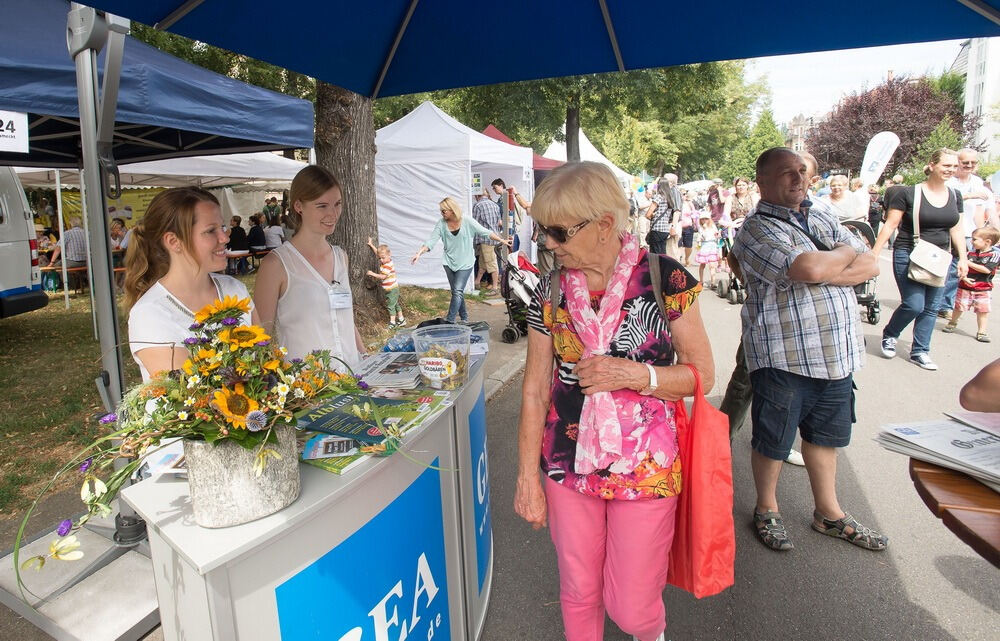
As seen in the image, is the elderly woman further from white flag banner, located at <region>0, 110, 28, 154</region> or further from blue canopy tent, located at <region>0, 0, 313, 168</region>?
white flag banner, located at <region>0, 110, 28, 154</region>

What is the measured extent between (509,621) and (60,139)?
474 centimetres

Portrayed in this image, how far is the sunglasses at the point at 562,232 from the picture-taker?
1768 mm

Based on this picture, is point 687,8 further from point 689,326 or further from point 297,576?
point 297,576

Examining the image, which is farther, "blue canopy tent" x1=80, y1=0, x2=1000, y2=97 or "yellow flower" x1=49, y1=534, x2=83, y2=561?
"blue canopy tent" x1=80, y1=0, x2=1000, y2=97

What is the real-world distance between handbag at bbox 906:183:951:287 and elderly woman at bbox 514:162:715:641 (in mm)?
5167

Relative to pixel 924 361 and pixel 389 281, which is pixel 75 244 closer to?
pixel 389 281

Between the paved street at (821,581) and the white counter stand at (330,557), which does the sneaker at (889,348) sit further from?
the white counter stand at (330,557)

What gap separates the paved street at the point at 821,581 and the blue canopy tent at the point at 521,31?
2.39 metres

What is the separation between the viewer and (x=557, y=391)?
1.97 m

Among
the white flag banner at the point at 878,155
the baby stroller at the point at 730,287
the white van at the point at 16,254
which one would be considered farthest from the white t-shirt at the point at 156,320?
the white flag banner at the point at 878,155

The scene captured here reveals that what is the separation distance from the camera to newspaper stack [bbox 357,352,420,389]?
2229 mm

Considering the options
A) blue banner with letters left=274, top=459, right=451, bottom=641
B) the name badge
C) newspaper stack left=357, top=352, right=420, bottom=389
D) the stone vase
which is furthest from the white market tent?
the stone vase

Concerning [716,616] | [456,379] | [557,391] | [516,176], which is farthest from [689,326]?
[516,176]

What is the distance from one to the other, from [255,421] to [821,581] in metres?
2.75
